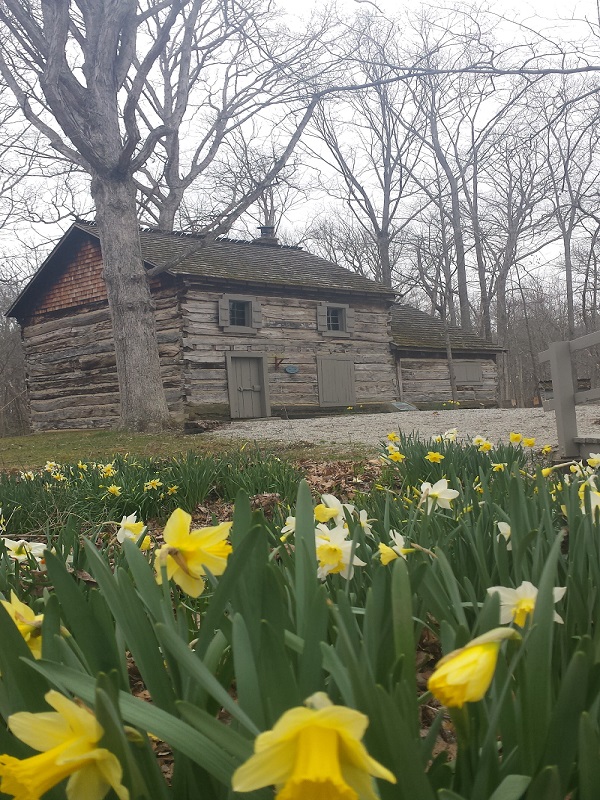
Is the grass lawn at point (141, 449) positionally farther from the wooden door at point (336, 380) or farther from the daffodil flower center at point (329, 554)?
the wooden door at point (336, 380)

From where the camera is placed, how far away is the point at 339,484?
5.78 metres

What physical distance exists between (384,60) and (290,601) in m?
8.01

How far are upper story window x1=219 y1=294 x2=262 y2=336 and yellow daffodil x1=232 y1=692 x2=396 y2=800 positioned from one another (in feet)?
60.9

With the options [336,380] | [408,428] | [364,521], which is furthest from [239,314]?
[364,521]

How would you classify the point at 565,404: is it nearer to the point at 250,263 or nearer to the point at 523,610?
the point at 523,610

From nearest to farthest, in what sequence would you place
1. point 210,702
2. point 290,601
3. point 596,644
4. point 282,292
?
point 210,702 → point 596,644 → point 290,601 → point 282,292

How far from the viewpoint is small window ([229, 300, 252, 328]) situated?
19.8 meters

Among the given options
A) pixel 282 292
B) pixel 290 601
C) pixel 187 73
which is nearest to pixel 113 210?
pixel 187 73

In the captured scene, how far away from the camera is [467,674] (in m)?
0.63

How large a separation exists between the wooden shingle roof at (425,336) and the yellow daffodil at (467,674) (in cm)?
2248

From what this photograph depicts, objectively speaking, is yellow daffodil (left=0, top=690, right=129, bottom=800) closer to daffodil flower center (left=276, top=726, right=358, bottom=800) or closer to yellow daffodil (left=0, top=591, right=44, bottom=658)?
daffodil flower center (left=276, top=726, right=358, bottom=800)

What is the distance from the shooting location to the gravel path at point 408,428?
10062 millimetres

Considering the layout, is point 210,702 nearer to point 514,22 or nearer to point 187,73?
point 514,22

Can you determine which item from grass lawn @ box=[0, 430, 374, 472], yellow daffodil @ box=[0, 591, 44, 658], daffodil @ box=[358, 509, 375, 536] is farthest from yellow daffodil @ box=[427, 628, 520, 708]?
grass lawn @ box=[0, 430, 374, 472]
